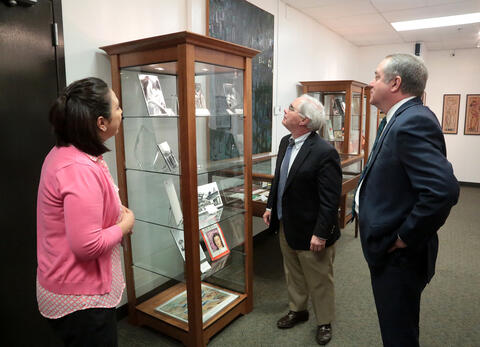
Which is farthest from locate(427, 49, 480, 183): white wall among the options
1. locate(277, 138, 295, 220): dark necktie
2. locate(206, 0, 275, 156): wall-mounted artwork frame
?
locate(277, 138, 295, 220): dark necktie

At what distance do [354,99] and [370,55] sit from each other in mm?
2439

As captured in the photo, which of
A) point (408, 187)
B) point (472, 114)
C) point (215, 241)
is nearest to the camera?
point (408, 187)

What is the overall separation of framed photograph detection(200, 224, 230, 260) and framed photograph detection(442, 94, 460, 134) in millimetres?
6585

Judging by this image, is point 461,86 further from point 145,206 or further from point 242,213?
point 145,206

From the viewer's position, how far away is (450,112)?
734 cm

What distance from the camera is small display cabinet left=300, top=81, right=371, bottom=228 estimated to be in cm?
464

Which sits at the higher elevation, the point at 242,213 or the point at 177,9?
the point at 177,9

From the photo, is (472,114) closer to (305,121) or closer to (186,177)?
(305,121)

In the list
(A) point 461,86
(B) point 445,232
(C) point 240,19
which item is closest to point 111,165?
(C) point 240,19

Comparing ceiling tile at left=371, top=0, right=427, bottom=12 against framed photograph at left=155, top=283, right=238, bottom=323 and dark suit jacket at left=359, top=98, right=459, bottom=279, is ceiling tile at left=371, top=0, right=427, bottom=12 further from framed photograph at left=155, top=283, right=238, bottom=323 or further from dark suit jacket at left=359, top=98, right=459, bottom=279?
framed photograph at left=155, top=283, right=238, bottom=323

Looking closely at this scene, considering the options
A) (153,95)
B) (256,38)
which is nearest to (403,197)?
(153,95)

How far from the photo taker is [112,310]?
4.17ft

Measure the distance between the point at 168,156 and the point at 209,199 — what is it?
391 millimetres

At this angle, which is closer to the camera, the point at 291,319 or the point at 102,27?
the point at 102,27
